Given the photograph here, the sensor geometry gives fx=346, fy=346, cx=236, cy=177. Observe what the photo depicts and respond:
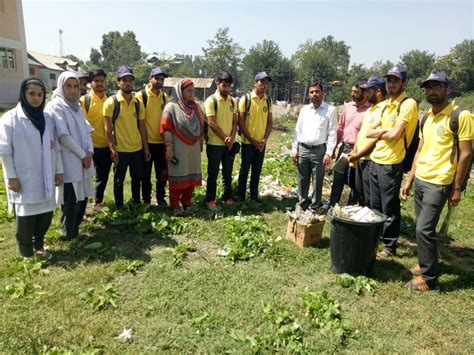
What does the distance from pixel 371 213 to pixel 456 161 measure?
1074mm

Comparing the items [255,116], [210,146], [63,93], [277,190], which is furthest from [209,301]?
[277,190]

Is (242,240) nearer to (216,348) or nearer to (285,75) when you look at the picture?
(216,348)

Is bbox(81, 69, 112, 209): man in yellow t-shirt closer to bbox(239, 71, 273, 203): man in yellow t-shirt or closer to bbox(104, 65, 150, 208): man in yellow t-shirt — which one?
bbox(104, 65, 150, 208): man in yellow t-shirt

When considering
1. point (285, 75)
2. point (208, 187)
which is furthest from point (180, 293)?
point (285, 75)

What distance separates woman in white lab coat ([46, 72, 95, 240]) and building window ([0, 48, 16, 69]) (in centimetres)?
2456

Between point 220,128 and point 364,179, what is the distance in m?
2.50

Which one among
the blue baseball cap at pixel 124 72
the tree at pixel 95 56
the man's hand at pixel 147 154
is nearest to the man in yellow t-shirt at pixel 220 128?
the man's hand at pixel 147 154

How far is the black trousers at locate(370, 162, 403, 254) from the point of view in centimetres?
448

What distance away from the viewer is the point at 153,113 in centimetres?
586

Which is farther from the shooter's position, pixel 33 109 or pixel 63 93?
pixel 63 93

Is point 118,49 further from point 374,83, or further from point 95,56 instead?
point 374,83

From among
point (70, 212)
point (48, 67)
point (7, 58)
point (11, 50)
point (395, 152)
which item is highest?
point (48, 67)

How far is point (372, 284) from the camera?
402cm

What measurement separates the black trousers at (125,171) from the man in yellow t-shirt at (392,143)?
3651 millimetres
